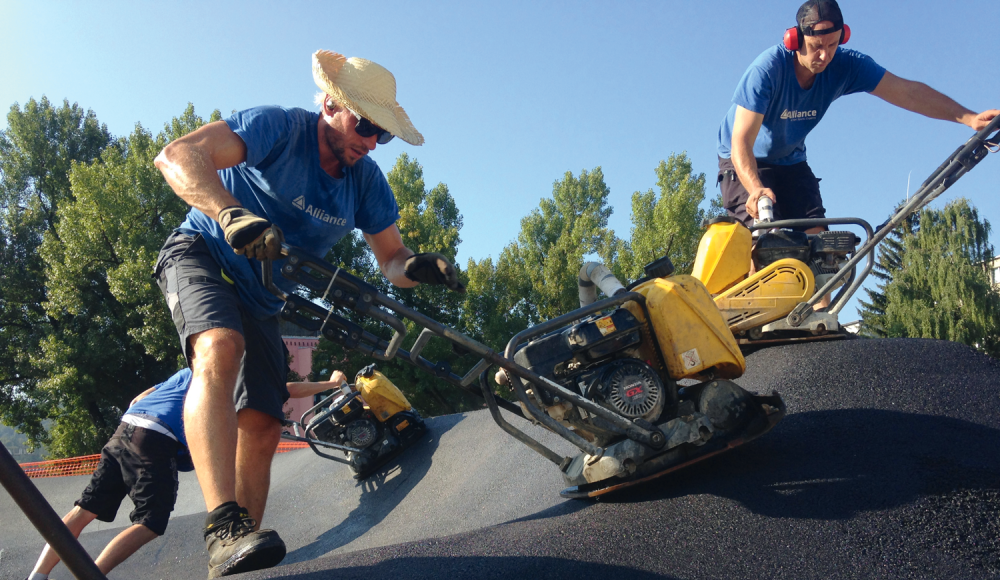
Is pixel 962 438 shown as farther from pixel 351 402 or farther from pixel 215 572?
pixel 351 402

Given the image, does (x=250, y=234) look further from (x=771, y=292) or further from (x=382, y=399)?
(x=382, y=399)

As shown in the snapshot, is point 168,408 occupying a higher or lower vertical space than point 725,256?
lower

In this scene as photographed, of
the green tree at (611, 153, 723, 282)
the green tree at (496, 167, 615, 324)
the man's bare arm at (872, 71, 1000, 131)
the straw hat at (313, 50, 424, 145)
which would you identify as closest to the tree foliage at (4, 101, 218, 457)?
the green tree at (496, 167, 615, 324)

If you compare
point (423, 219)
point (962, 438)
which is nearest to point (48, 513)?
point (962, 438)

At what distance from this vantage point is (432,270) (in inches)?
114

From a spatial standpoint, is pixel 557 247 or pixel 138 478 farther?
pixel 557 247

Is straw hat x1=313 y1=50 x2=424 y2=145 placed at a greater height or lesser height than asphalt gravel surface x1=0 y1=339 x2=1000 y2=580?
greater

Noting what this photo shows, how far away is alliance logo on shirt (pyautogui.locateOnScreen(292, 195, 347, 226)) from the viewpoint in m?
2.77

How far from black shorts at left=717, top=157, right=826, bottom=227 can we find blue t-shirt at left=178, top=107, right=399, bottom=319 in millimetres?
2725

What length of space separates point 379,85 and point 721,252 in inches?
91.1

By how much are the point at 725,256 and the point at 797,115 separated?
1.06 metres

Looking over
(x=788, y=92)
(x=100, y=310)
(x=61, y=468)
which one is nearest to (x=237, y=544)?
(x=788, y=92)

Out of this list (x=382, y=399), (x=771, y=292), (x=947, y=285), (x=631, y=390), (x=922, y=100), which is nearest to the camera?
(x=631, y=390)

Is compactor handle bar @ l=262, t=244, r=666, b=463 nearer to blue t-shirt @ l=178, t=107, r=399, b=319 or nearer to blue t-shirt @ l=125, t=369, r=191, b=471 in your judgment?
blue t-shirt @ l=178, t=107, r=399, b=319
